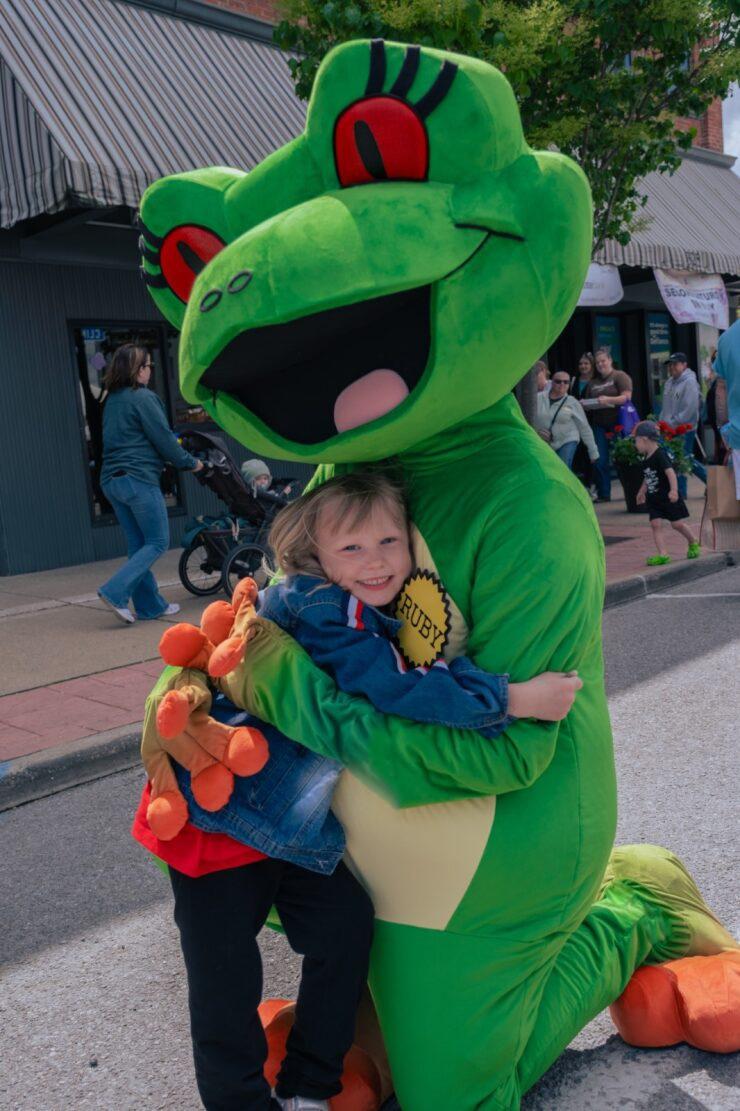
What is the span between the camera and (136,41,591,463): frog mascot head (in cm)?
183

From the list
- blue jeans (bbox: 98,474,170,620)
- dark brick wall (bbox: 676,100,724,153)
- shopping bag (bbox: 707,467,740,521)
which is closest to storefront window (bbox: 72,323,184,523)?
blue jeans (bbox: 98,474,170,620)

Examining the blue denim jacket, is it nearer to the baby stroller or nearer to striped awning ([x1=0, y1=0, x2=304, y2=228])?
the baby stroller

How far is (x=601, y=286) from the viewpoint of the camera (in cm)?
1301

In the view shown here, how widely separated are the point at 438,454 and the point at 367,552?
10.8 inches

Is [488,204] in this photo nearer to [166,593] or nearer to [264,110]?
[166,593]

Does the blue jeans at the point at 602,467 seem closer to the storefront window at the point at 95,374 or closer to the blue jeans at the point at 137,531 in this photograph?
the storefront window at the point at 95,374

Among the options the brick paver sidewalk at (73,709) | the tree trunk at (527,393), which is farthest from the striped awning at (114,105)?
the brick paver sidewalk at (73,709)

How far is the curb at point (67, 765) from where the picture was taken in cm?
463

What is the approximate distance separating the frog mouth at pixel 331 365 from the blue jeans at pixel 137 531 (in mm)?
5359

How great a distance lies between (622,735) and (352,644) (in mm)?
3136

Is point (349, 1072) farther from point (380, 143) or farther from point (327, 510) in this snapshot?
point (380, 143)

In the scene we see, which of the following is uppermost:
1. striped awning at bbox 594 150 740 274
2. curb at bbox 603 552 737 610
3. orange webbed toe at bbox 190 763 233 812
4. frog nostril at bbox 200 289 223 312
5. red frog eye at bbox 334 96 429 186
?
striped awning at bbox 594 150 740 274

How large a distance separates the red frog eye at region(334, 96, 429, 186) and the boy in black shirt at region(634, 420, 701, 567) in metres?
7.27

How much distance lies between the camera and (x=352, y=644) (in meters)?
2.01
